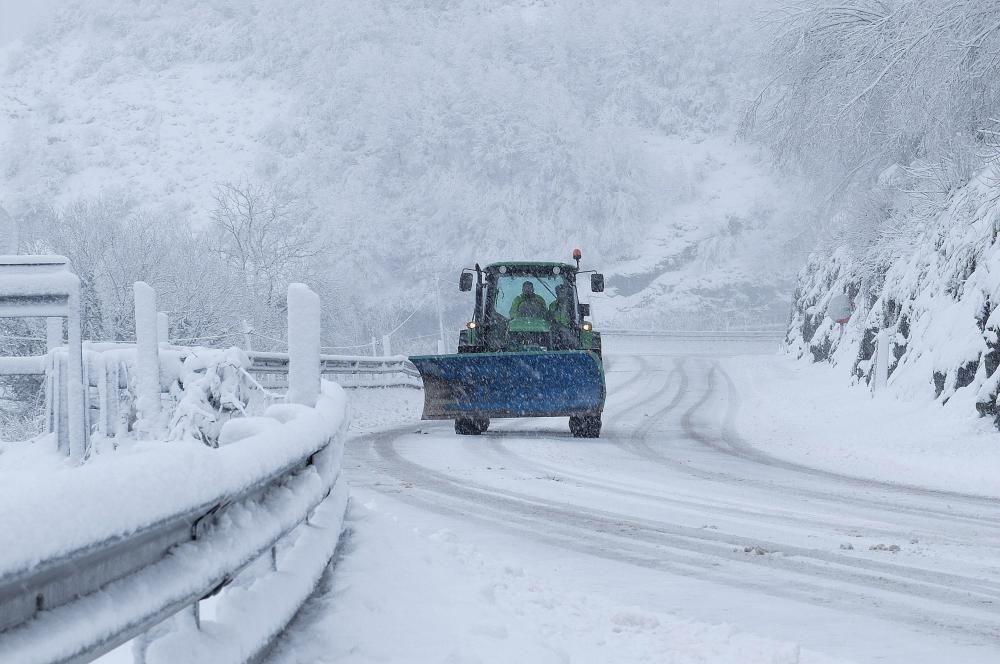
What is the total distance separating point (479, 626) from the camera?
12.3ft

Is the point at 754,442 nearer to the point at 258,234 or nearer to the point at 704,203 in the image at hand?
the point at 258,234

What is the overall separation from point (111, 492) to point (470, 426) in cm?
1312

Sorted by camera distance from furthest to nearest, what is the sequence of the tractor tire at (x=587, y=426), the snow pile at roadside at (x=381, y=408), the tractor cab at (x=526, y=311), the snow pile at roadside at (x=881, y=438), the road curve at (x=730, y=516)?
the snow pile at roadside at (x=381, y=408)
the tractor cab at (x=526, y=311)
the tractor tire at (x=587, y=426)
the snow pile at roadside at (x=881, y=438)
the road curve at (x=730, y=516)

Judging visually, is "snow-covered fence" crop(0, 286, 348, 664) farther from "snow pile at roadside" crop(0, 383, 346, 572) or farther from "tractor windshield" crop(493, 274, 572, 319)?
"tractor windshield" crop(493, 274, 572, 319)

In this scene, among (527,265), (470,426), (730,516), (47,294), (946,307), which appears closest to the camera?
(47,294)

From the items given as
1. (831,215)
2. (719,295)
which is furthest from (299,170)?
(831,215)

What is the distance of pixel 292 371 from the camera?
5.65 metres

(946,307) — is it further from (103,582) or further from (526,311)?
(103,582)

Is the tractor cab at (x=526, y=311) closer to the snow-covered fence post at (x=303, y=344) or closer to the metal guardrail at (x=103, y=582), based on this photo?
the snow-covered fence post at (x=303, y=344)

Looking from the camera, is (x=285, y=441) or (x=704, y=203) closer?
(x=285, y=441)

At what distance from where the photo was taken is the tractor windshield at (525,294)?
1565 cm

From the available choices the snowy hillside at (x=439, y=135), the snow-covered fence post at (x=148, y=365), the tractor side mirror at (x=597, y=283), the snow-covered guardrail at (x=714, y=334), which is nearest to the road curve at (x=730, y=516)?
the snow-covered fence post at (x=148, y=365)

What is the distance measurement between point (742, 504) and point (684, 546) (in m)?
1.95

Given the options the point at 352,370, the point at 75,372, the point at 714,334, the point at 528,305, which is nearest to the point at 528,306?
the point at 528,305
